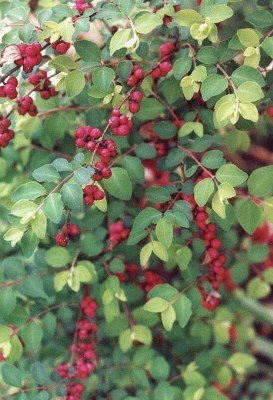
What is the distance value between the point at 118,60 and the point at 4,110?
1.09ft

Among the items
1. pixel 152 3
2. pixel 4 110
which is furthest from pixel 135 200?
pixel 152 3

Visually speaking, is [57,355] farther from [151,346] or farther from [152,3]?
[152,3]

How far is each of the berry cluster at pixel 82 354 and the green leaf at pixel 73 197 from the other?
0.42m

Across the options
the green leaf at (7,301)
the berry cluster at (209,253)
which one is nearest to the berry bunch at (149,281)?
the berry cluster at (209,253)

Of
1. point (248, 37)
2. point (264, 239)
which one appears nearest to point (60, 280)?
point (248, 37)

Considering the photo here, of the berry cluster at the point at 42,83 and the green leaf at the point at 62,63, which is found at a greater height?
the green leaf at the point at 62,63

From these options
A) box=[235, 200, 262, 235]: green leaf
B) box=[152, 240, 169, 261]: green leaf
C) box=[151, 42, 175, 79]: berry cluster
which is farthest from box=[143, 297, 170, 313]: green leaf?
box=[151, 42, 175, 79]: berry cluster

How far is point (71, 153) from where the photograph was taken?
4.77 ft

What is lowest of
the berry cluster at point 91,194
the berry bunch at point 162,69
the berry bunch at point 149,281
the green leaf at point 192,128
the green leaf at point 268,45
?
the berry bunch at point 149,281

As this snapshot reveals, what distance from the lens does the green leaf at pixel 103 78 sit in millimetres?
1056

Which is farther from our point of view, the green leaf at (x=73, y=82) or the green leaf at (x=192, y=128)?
the green leaf at (x=192, y=128)

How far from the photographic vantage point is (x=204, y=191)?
105 cm

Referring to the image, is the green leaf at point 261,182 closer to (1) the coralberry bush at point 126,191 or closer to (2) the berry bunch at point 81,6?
(1) the coralberry bush at point 126,191

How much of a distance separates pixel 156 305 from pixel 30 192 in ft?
1.18
